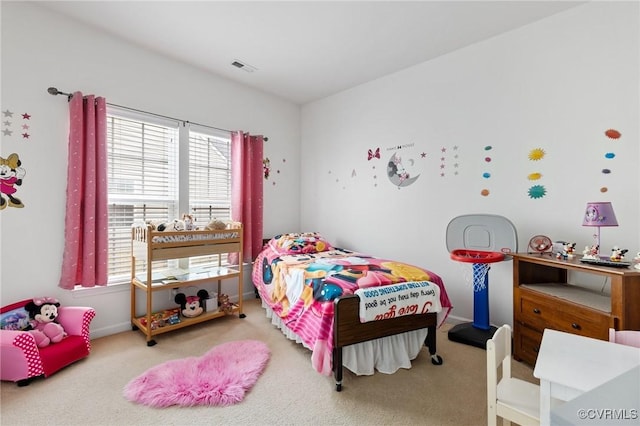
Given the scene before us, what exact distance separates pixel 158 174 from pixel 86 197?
70cm

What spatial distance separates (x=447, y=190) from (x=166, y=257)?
279cm

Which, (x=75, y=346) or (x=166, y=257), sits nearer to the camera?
(x=75, y=346)

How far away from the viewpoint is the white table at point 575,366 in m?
0.87

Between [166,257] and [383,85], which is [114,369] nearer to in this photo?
[166,257]

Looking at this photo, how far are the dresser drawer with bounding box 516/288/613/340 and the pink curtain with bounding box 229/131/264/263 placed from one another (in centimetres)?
282

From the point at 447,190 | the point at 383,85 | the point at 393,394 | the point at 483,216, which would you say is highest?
the point at 383,85

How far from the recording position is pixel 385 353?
2.06 m

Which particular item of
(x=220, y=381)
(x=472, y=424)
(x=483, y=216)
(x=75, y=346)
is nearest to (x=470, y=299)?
(x=483, y=216)

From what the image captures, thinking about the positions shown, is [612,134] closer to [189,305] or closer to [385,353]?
[385,353]

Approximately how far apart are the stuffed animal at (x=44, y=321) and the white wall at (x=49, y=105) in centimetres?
21

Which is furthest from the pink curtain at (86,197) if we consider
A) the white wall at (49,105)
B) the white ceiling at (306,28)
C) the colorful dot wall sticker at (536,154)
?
the colorful dot wall sticker at (536,154)

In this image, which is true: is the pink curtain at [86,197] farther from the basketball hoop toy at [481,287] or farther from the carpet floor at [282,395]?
the basketball hoop toy at [481,287]

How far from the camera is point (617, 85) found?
6.87 ft

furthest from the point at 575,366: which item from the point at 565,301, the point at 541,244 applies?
the point at 541,244
